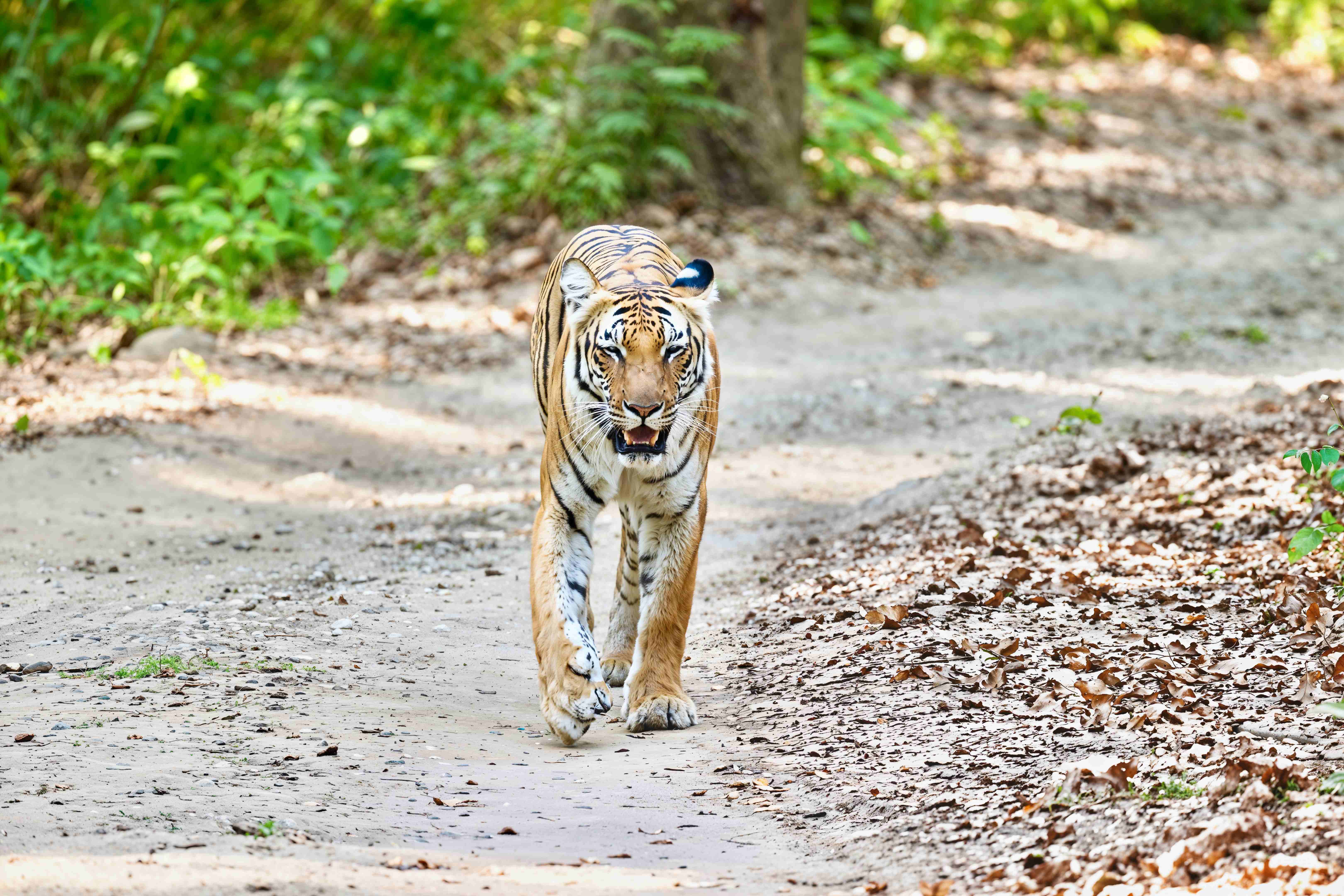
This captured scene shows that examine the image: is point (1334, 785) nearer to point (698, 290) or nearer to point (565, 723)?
point (565, 723)

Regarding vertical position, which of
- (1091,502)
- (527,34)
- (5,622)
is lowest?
(5,622)

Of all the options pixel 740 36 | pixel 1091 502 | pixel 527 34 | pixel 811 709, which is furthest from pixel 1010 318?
pixel 811 709

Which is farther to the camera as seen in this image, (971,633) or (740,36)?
(740,36)

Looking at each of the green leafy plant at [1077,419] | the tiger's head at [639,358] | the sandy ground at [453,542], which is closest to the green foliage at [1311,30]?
the sandy ground at [453,542]

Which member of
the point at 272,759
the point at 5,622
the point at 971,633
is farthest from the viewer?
the point at 5,622

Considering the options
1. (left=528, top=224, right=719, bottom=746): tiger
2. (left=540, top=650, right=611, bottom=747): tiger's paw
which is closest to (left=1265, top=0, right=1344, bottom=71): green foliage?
(left=528, top=224, right=719, bottom=746): tiger

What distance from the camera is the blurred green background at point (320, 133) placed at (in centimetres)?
1162

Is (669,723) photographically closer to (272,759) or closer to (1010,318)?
(272,759)

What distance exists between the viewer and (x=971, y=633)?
218 inches

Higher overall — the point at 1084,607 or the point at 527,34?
the point at 527,34

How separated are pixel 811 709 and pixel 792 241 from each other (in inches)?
353

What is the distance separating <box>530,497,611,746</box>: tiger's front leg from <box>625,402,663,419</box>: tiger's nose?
63 cm

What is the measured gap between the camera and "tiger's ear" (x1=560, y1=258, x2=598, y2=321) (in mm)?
5277

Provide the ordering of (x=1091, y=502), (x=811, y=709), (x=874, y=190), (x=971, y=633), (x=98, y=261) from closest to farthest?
(x=811, y=709), (x=971, y=633), (x=1091, y=502), (x=98, y=261), (x=874, y=190)
